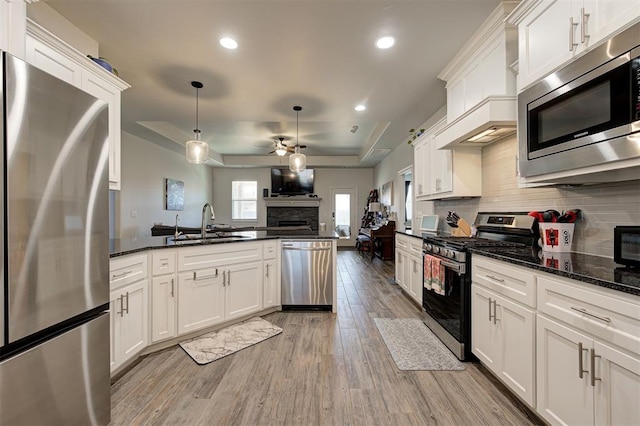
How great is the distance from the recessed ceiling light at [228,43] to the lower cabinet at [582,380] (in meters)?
3.02

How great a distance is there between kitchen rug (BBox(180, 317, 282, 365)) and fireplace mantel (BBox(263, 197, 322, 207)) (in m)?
6.27

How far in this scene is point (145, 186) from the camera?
5.63 m

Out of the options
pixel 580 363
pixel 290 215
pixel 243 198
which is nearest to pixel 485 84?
pixel 580 363

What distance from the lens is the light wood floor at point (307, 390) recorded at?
5.26 ft

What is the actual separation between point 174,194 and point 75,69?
506 centimetres

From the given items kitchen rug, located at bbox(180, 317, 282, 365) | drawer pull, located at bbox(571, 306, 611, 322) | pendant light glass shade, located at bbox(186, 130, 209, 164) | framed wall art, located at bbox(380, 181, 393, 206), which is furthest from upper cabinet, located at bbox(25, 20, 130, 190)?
framed wall art, located at bbox(380, 181, 393, 206)

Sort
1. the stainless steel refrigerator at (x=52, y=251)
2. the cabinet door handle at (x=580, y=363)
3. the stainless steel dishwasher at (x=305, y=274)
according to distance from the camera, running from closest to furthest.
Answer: the stainless steel refrigerator at (x=52, y=251), the cabinet door handle at (x=580, y=363), the stainless steel dishwasher at (x=305, y=274)

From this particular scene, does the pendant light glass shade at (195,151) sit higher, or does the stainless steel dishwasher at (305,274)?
the pendant light glass shade at (195,151)

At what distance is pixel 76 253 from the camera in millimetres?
1217

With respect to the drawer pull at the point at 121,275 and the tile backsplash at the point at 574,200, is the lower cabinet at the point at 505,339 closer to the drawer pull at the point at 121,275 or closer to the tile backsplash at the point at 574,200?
the tile backsplash at the point at 574,200

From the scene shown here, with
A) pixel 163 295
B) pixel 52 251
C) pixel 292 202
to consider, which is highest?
pixel 292 202

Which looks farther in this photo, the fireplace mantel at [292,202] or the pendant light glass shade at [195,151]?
the fireplace mantel at [292,202]

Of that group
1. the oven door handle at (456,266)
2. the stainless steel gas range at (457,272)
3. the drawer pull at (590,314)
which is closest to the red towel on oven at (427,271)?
the stainless steel gas range at (457,272)

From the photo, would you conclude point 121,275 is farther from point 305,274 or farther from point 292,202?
point 292,202
